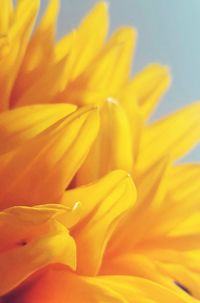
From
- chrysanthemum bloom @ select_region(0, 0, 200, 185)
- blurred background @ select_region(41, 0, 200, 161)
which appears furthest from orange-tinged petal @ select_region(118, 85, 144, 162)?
blurred background @ select_region(41, 0, 200, 161)

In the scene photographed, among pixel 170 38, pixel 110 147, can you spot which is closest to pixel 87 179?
pixel 110 147

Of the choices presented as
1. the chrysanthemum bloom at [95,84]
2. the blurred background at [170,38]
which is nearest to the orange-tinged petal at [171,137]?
the chrysanthemum bloom at [95,84]

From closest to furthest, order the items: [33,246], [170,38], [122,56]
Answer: [33,246] < [122,56] < [170,38]

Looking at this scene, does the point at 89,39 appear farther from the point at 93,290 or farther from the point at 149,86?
the point at 93,290

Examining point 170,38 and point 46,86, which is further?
point 170,38

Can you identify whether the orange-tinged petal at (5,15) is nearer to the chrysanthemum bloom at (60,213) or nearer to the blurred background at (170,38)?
the chrysanthemum bloom at (60,213)

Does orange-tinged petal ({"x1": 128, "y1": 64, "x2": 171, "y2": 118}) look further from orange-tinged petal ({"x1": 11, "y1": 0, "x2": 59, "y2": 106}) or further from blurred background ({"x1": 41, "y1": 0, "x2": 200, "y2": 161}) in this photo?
blurred background ({"x1": 41, "y1": 0, "x2": 200, "y2": 161})

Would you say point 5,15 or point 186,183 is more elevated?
point 5,15

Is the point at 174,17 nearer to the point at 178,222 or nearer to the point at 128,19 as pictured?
the point at 128,19
